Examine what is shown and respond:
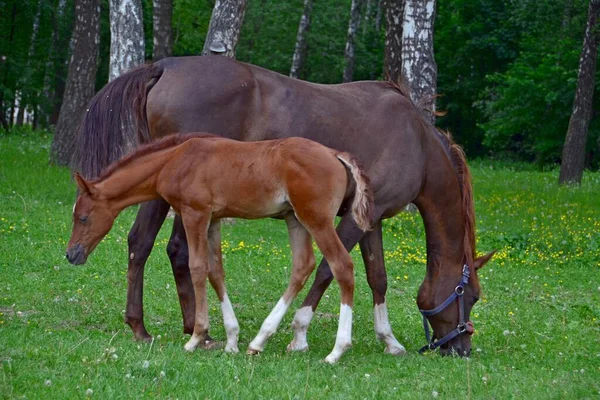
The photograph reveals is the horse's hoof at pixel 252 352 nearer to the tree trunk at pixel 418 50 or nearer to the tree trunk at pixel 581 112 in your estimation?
the tree trunk at pixel 418 50

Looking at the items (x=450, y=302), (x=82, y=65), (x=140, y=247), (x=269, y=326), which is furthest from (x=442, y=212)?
(x=82, y=65)

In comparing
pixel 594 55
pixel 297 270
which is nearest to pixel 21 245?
pixel 297 270

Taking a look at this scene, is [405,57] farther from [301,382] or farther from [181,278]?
[301,382]

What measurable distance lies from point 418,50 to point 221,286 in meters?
8.08

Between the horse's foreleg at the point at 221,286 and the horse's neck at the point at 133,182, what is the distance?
577 mm

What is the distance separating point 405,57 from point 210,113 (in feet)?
24.2

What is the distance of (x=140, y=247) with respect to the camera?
720 cm

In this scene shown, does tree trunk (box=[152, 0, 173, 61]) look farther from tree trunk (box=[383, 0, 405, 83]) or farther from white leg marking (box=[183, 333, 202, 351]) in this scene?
white leg marking (box=[183, 333, 202, 351])

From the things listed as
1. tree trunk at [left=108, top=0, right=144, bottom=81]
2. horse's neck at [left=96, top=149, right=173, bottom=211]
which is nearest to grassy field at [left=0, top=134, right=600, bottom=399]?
horse's neck at [left=96, top=149, right=173, bottom=211]

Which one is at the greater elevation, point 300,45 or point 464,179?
point 464,179

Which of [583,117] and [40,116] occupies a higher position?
[583,117]

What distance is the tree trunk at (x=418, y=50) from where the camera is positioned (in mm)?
13859

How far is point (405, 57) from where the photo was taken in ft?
46.2

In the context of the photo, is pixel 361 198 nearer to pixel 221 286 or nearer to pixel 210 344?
pixel 221 286
